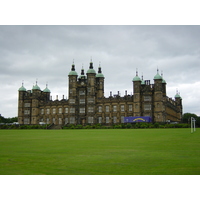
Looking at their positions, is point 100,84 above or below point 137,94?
above

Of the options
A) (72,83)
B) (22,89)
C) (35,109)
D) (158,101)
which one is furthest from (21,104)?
(158,101)

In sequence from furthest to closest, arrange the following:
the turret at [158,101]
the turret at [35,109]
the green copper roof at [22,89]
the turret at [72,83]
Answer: the green copper roof at [22,89]
the turret at [35,109]
the turret at [72,83]
the turret at [158,101]

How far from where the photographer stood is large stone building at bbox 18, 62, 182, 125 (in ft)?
283

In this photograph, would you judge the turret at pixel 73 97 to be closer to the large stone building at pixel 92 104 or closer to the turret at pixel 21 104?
the large stone building at pixel 92 104

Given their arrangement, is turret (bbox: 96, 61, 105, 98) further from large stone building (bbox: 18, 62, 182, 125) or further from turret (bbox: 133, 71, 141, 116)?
turret (bbox: 133, 71, 141, 116)

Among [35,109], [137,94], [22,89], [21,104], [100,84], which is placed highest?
[100,84]

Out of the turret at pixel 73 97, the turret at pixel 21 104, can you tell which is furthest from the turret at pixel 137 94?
the turret at pixel 21 104

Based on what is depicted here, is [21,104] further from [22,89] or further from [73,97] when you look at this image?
[73,97]

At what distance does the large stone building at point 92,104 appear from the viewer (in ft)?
283

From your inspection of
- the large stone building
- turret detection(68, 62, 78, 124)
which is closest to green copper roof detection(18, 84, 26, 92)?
the large stone building

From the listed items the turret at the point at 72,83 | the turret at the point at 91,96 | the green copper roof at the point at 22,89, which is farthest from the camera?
the green copper roof at the point at 22,89

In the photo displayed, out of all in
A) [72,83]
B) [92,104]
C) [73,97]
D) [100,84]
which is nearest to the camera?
[92,104]

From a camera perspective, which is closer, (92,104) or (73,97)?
(92,104)

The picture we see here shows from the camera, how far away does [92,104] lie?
9250 cm
